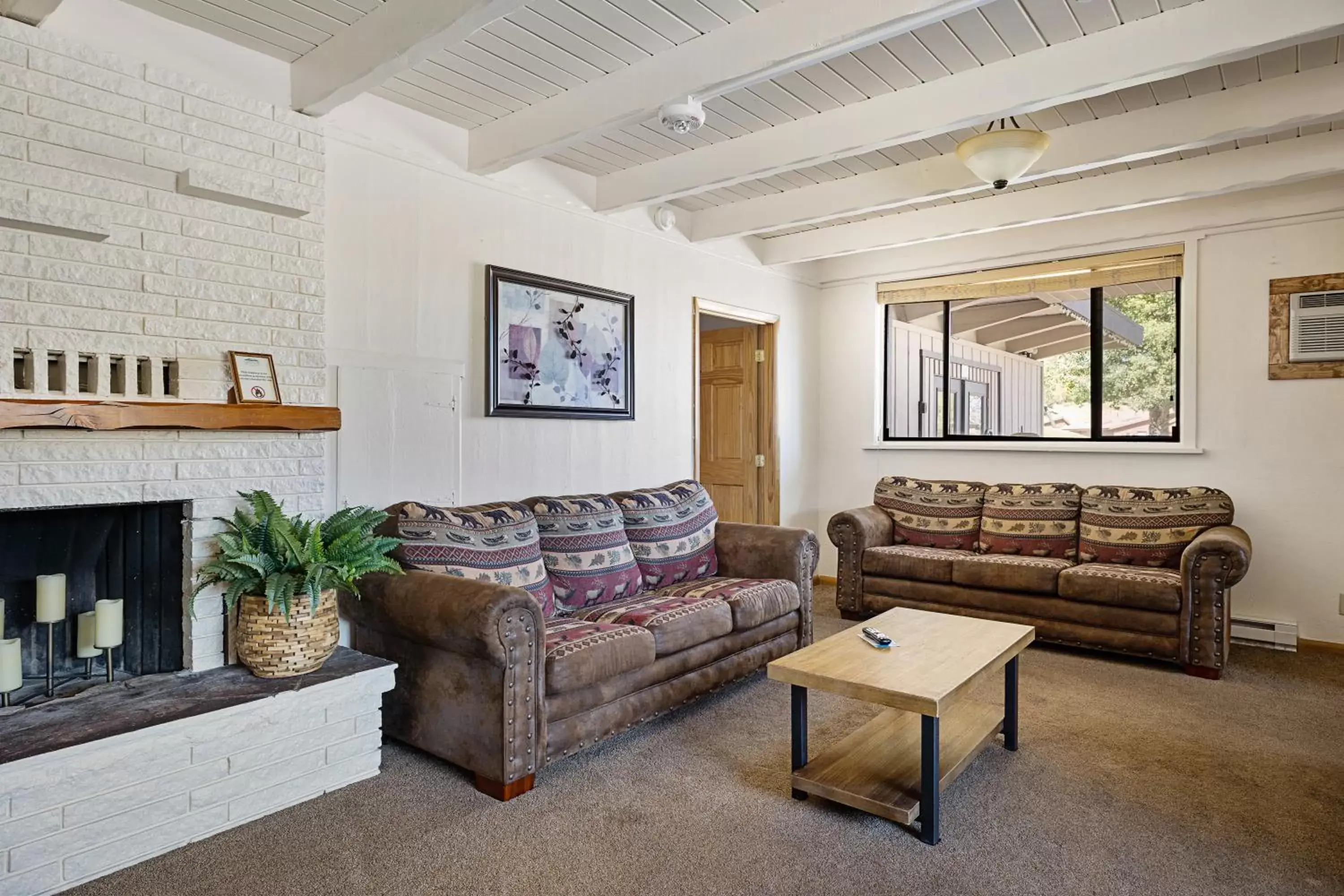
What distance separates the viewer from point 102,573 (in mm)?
2580

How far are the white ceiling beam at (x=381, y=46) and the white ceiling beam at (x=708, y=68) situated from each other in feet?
2.26

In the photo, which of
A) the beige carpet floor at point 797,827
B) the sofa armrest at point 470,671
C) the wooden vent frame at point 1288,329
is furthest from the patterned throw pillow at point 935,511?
the sofa armrest at point 470,671

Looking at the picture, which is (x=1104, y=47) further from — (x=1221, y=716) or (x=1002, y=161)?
(x=1221, y=716)

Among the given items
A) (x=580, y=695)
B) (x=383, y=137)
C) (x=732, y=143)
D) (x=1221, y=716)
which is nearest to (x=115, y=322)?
(x=383, y=137)

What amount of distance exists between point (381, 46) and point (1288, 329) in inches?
183

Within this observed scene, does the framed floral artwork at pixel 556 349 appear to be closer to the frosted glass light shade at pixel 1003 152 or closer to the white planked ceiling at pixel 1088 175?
the white planked ceiling at pixel 1088 175

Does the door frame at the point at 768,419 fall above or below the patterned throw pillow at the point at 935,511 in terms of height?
above

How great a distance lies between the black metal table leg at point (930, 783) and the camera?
218 centimetres

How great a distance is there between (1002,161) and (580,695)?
2625 mm

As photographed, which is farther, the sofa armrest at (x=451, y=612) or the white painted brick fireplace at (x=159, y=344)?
the sofa armrest at (x=451, y=612)

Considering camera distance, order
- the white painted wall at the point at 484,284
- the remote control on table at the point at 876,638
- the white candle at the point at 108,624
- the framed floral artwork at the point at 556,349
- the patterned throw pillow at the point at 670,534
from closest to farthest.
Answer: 1. the white candle at the point at 108,624
2. the remote control on table at the point at 876,638
3. the white painted wall at the point at 484,284
4. the framed floral artwork at the point at 556,349
5. the patterned throw pillow at the point at 670,534

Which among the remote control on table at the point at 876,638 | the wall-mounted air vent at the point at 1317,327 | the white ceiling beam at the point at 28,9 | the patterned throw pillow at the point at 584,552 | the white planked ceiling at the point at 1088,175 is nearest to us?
the white ceiling beam at the point at 28,9

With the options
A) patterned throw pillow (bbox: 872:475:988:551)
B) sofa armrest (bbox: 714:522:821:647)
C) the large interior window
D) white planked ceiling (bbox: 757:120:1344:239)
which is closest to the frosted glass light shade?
white planked ceiling (bbox: 757:120:1344:239)

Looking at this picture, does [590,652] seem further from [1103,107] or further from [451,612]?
[1103,107]
